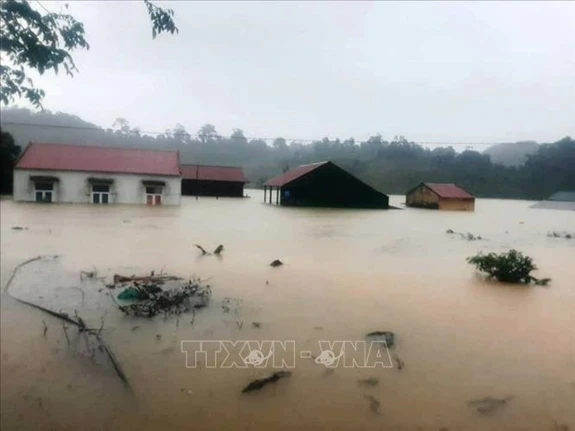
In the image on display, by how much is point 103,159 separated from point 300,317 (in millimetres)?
1604

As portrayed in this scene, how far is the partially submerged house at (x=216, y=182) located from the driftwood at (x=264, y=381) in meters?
1.83

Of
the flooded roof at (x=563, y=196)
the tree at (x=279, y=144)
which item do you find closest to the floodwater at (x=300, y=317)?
the flooded roof at (x=563, y=196)

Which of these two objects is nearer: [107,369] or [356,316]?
[107,369]

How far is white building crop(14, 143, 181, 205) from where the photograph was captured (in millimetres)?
2645

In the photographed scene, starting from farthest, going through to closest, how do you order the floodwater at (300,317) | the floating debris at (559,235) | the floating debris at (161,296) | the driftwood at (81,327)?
the floating debris at (559,235) < the floating debris at (161,296) < the driftwood at (81,327) < the floodwater at (300,317)

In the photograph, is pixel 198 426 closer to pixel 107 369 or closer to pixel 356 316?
pixel 107 369

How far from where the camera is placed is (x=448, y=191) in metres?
3.48

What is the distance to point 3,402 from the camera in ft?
5.75

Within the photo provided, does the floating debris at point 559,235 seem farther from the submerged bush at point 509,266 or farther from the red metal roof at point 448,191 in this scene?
the red metal roof at point 448,191

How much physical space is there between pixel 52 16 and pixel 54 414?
68.5 inches

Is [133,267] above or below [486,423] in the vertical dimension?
above

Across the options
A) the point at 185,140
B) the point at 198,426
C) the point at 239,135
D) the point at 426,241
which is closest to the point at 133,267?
the point at 185,140

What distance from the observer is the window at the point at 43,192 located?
263cm

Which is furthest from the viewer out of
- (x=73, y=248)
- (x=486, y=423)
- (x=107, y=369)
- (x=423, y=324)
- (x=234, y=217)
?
(x=234, y=217)
